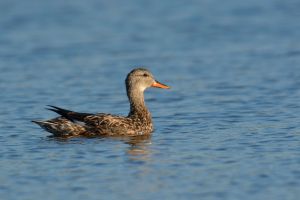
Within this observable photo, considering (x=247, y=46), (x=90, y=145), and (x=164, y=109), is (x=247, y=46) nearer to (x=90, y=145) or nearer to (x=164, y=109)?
(x=164, y=109)

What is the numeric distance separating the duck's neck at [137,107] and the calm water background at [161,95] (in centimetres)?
35

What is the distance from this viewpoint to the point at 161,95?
1855 cm

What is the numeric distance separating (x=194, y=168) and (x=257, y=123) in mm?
3420

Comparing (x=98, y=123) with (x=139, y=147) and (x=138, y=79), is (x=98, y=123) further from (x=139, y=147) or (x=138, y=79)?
(x=138, y=79)

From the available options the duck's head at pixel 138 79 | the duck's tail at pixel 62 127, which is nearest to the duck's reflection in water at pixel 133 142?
the duck's tail at pixel 62 127

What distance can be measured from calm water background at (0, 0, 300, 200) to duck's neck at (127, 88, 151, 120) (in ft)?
1.14

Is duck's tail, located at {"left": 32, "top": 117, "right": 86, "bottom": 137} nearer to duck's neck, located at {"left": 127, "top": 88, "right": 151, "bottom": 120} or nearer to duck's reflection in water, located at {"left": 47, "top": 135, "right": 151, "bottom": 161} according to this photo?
duck's reflection in water, located at {"left": 47, "top": 135, "right": 151, "bottom": 161}

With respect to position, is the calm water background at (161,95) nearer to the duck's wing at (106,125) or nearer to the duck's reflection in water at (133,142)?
the duck's reflection in water at (133,142)

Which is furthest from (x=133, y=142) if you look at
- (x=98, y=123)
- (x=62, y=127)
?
(x=62, y=127)

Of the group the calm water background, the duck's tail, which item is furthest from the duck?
the calm water background

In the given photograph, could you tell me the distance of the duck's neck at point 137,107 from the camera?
14723 mm

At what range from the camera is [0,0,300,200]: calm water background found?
11.0 m

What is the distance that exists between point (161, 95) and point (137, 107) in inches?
144

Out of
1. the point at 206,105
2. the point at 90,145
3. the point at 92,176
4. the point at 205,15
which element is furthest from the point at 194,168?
the point at 205,15
